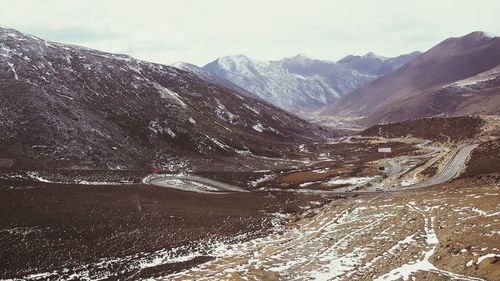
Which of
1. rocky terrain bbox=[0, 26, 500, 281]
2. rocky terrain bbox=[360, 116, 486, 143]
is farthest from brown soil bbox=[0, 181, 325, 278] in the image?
rocky terrain bbox=[360, 116, 486, 143]

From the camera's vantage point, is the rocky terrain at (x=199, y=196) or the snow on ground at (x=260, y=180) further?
the snow on ground at (x=260, y=180)

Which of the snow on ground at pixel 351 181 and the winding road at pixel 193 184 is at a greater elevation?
the winding road at pixel 193 184

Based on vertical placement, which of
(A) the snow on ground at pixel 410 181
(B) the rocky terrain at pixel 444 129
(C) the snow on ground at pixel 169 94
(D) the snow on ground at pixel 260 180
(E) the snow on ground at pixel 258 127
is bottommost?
(A) the snow on ground at pixel 410 181

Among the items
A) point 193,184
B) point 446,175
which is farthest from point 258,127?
point 446,175

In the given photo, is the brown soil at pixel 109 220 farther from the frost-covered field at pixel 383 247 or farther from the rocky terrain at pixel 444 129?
the rocky terrain at pixel 444 129

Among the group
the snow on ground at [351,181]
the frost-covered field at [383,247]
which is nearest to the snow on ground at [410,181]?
the snow on ground at [351,181]

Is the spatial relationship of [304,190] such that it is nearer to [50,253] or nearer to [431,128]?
[50,253]

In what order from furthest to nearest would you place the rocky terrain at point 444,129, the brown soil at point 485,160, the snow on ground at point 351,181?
1. the rocky terrain at point 444,129
2. the snow on ground at point 351,181
3. the brown soil at point 485,160

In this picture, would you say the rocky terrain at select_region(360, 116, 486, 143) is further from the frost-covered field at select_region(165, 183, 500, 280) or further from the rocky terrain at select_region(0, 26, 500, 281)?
the frost-covered field at select_region(165, 183, 500, 280)
